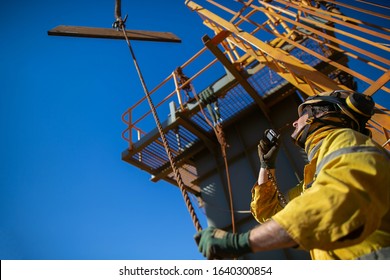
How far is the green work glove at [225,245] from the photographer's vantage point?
1446mm

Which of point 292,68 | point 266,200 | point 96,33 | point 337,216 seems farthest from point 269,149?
point 96,33

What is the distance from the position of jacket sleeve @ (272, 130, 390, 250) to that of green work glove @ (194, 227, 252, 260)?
0.22 metres

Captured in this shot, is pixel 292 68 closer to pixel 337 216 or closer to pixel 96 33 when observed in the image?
pixel 96 33

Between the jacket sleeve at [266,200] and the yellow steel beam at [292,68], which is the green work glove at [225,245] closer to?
the jacket sleeve at [266,200]

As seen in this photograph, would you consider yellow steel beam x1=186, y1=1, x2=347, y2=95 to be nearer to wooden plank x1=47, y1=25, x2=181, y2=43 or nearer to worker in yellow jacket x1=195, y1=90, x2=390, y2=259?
wooden plank x1=47, y1=25, x2=181, y2=43

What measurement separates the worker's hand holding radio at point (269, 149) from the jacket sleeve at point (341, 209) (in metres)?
2.04

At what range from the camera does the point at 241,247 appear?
4.74ft

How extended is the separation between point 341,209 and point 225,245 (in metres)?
0.62

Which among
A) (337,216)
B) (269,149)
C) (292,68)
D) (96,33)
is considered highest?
(96,33)

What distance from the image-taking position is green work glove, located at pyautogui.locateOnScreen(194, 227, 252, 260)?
1446 mm

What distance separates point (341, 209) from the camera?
135 cm
